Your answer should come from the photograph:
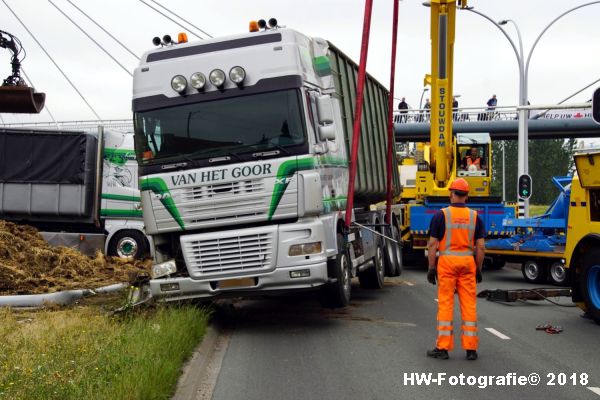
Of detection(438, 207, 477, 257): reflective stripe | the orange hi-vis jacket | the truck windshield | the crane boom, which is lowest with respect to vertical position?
detection(438, 207, 477, 257): reflective stripe

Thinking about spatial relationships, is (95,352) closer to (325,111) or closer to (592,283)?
(325,111)

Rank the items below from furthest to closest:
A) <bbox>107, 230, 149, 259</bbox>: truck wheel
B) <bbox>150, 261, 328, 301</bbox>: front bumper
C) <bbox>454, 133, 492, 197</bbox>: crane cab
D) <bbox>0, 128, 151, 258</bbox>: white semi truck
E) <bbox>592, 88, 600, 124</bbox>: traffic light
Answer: <bbox>454, 133, 492, 197</bbox>: crane cab
<bbox>107, 230, 149, 259</bbox>: truck wheel
<bbox>0, 128, 151, 258</bbox>: white semi truck
<bbox>150, 261, 328, 301</bbox>: front bumper
<bbox>592, 88, 600, 124</bbox>: traffic light

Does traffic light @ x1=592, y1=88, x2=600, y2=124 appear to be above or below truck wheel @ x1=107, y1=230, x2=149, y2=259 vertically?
above

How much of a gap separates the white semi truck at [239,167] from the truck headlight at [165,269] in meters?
0.01

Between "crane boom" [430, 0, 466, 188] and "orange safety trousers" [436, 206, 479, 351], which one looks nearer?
"orange safety trousers" [436, 206, 479, 351]

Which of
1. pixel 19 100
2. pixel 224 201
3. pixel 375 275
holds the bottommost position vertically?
pixel 375 275

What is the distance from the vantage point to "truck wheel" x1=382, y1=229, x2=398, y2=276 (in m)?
15.5

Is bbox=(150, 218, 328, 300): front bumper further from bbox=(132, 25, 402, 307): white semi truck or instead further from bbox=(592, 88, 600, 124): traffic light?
bbox=(592, 88, 600, 124): traffic light

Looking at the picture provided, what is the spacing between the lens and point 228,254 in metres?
9.55

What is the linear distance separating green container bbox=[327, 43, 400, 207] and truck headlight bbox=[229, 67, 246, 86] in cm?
177

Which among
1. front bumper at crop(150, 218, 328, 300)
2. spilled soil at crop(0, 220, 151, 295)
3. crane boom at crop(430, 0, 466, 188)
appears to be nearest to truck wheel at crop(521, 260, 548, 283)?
crane boom at crop(430, 0, 466, 188)

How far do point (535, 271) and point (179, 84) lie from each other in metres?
9.69

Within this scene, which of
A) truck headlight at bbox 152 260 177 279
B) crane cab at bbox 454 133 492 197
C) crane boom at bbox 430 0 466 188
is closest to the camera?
truck headlight at bbox 152 260 177 279

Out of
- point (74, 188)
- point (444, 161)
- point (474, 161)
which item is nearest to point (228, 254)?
point (74, 188)
